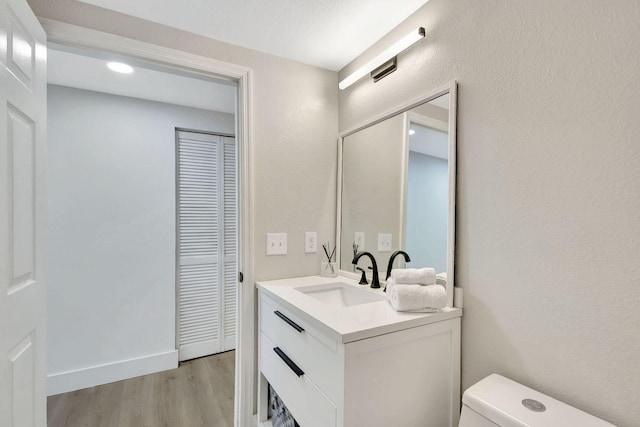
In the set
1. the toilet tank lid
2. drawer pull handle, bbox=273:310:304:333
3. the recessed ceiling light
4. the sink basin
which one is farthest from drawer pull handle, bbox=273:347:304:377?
the recessed ceiling light

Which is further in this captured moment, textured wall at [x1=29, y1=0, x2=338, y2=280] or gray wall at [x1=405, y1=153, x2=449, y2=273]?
textured wall at [x1=29, y1=0, x2=338, y2=280]

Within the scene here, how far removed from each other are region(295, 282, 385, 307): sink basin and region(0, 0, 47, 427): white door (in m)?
1.06

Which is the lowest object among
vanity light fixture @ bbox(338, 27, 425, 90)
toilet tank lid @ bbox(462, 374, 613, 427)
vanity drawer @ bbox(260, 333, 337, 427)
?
vanity drawer @ bbox(260, 333, 337, 427)

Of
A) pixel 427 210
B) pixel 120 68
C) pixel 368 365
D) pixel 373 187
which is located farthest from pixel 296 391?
pixel 120 68

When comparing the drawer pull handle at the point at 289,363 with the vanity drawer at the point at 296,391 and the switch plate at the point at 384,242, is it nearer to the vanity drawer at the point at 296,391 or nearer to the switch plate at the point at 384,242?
the vanity drawer at the point at 296,391

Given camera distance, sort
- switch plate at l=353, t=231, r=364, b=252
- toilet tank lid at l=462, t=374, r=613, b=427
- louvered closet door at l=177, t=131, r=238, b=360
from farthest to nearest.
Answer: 1. louvered closet door at l=177, t=131, r=238, b=360
2. switch plate at l=353, t=231, r=364, b=252
3. toilet tank lid at l=462, t=374, r=613, b=427

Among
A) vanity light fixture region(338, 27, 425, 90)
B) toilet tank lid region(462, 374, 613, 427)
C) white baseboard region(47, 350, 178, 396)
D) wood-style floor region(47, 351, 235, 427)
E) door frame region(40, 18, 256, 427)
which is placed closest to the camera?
toilet tank lid region(462, 374, 613, 427)

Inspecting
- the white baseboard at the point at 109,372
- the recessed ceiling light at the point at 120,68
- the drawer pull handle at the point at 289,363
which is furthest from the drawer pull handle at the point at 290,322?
the recessed ceiling light at the point at 120,68

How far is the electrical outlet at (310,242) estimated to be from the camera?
1821mm

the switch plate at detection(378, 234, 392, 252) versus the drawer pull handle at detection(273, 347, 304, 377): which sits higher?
the switch plate at detection(378, 234, 392, 252)

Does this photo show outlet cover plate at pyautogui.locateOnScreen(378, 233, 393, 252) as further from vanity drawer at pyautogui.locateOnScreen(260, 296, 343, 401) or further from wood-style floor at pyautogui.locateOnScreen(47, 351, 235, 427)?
wood-style floor at pyautogui.locateOnScreen(47, 351, 235, 427)

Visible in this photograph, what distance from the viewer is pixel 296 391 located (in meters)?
1.20

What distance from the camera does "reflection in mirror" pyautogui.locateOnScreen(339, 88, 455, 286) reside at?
48.6 inches

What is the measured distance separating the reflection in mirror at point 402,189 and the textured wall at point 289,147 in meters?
0.16
